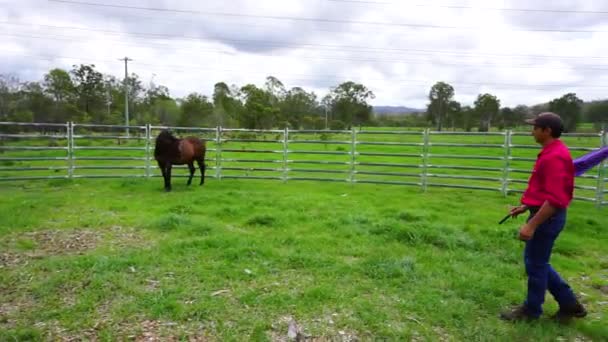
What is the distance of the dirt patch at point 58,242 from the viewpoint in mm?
4562

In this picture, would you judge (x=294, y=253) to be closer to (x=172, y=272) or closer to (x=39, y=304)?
(x=172, y=272)

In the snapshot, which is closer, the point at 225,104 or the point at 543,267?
the point at 543,267

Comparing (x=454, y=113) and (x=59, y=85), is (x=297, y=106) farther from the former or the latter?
(x=59, y=85)

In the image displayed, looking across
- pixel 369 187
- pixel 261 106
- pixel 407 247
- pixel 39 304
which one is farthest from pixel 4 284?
pixel 261 106

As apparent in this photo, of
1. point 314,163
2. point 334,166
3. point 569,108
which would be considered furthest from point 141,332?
point 569,108

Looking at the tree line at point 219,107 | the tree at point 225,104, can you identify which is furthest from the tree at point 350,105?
the tree at point 225,104

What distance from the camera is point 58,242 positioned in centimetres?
505

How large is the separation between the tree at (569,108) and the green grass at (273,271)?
36.1 meters

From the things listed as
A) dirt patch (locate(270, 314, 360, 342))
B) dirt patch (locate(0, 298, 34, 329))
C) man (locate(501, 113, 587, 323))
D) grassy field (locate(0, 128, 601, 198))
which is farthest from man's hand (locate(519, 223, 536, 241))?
grassy field (locate(0, 128, 601, 198))

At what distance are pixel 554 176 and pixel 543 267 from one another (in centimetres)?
74

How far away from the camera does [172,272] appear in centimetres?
404

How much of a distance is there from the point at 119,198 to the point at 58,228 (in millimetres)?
2451

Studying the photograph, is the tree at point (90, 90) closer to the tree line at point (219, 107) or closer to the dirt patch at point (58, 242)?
the tree line at point (219, 107)

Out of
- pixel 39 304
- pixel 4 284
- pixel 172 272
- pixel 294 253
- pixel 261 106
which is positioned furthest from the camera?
pixel 261 106
